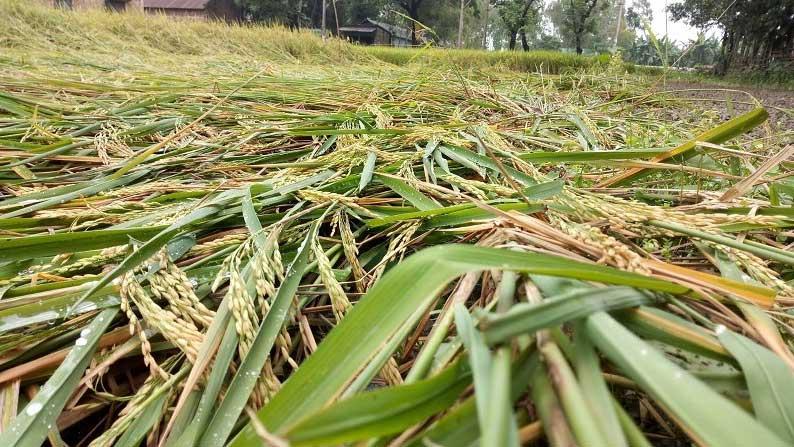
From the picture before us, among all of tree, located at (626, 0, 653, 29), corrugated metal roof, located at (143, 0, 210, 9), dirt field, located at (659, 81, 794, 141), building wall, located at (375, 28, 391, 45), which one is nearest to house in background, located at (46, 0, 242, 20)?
corrugated metal roof, located at (143, 0, 210, 9)

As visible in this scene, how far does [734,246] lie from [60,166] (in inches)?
64.3

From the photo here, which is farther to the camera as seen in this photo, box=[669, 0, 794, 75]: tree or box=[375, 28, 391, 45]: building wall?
box=[375, 28, 391, 45]: building wall

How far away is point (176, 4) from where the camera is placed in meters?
30.0

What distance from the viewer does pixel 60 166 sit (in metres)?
1.28

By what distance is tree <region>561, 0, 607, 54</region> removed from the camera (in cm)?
2270

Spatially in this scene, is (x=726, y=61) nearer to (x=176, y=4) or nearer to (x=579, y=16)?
(x=579, y=16)

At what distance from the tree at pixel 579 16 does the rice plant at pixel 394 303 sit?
25.8 meters

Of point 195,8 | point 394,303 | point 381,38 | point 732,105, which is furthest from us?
point 381,38

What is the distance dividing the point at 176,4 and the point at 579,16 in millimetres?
26753

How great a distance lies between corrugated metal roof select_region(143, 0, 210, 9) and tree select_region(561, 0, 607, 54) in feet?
77.6

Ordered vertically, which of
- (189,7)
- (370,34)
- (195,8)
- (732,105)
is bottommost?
(732,105)

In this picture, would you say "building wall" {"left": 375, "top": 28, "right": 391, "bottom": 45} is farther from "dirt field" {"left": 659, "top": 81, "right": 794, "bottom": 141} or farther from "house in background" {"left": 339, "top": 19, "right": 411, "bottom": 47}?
"dirt field" {"left": 659, "top": 81, "right": 794, "bottom": 141}

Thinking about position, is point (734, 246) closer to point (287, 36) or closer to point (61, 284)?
point (61, 284)

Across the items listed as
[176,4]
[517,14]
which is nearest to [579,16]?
[517,14]
